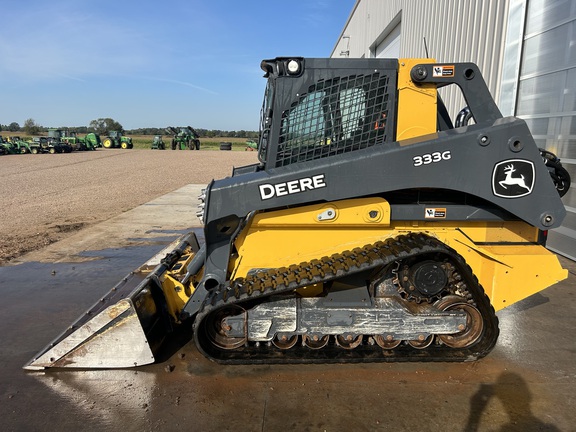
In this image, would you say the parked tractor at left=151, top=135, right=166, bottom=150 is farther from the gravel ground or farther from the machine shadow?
the machine shadow

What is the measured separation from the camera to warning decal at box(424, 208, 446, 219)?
3.51m

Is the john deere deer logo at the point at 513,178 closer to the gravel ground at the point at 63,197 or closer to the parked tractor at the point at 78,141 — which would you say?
the gravel ground at the point at 63,197

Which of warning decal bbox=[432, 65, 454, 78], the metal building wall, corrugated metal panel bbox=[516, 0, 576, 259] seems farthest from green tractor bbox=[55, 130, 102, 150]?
warning decal bbox=[432, 65, 454, 78]

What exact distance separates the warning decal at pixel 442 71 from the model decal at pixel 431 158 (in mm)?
717

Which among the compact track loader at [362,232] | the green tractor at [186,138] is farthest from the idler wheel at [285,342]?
the green tractor at [186,138]

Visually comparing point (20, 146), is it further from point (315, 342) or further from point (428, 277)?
point (428, 277)

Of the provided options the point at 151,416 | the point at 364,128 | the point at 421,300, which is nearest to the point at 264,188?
the point at 364,128

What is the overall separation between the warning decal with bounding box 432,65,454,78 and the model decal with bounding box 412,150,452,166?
28.2 inches

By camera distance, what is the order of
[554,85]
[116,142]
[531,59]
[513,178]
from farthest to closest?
1. [116,142]
2. [531,59]
3. [554,85]
4. [513,178]

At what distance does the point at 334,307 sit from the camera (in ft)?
11.4

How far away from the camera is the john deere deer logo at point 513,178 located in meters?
3.28

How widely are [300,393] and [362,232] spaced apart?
1377mm

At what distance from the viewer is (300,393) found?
10.4 feet

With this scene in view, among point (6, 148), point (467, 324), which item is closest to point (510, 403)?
point (467, 324)
